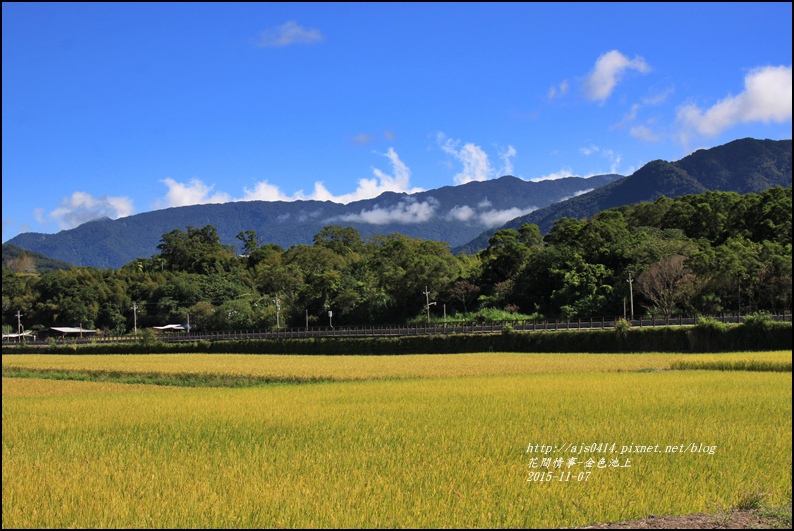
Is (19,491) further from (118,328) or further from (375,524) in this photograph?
(118,328)

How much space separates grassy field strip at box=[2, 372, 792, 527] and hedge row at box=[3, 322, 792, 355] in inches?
899

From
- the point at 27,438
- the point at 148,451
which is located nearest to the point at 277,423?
the point at 148,451

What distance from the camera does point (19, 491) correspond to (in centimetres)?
976

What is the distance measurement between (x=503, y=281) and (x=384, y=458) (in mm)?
70468

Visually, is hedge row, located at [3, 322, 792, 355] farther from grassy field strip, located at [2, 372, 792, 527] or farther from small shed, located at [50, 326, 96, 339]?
small shed, located at [50, 326, 96, 339]

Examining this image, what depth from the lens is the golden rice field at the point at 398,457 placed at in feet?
28.2

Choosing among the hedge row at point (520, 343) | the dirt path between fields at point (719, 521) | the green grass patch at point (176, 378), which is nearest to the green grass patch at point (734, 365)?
the hedge row at point (520, 343)

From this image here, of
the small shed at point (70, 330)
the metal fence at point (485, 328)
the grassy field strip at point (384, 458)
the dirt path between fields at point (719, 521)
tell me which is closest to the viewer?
the dirt path between fields at point (719, 521)

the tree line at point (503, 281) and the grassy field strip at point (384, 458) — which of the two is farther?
the tree line at point (503, 281)

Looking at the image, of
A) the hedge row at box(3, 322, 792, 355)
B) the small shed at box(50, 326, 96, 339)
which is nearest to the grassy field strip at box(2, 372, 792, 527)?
the hedge row at box(3, 322, 792, 355)

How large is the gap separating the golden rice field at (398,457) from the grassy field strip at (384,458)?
40mm

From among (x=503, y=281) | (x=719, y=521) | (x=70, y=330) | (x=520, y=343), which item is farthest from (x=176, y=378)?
(x=70, y=330)

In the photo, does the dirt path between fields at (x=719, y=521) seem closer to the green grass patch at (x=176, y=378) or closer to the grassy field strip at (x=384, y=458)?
the grassy field strip at (x=384, y=458)

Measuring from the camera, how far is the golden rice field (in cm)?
859
